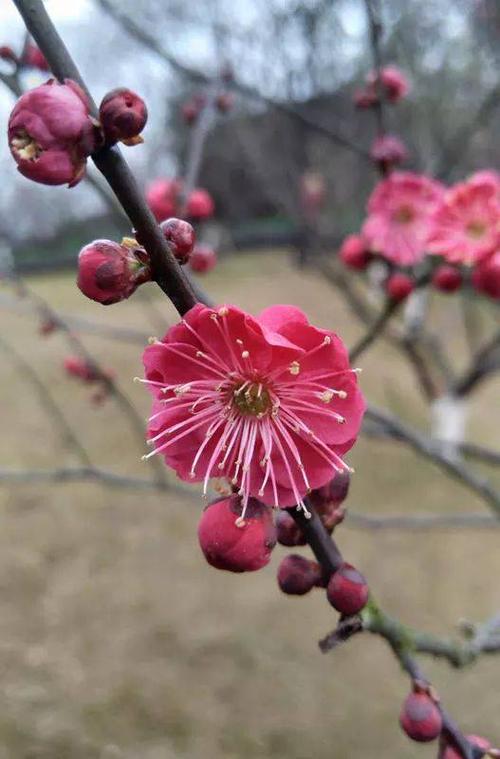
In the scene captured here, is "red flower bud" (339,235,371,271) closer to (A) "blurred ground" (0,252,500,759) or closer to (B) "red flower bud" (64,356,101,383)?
(B) "red flower bud" (64,356,101,383)

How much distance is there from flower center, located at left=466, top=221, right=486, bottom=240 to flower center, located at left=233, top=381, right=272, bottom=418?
0.59m

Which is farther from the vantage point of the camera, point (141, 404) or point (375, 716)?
point (141, 404)

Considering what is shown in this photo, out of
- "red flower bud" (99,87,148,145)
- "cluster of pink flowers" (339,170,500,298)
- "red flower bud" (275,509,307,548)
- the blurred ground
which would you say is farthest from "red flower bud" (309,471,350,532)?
the blurred ground

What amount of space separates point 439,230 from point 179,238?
72cm

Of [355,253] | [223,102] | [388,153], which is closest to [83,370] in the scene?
[223,102]

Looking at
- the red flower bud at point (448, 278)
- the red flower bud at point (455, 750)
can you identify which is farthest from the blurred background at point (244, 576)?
the red flower bud at point (455, 750)

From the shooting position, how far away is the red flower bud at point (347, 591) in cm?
51

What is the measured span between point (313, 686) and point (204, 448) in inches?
78.3

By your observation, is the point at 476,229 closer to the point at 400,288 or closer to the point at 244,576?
the point at 400,288

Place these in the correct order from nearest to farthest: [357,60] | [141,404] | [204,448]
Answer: [204,448]
[357,60]
[141,404]

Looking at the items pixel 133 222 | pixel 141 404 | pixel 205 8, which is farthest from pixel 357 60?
pixel 133 222

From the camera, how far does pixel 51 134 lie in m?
0.37

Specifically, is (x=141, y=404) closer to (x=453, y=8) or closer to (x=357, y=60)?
(x=357, y=60)

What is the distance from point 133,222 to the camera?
15.5 inches
